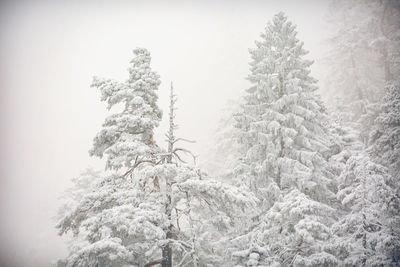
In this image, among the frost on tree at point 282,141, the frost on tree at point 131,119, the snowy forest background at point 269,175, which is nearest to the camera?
the snowy forest background at point 269,175

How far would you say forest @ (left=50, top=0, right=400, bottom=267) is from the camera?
7.00 meters

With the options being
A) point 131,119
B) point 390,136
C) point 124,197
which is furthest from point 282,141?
point 124,197

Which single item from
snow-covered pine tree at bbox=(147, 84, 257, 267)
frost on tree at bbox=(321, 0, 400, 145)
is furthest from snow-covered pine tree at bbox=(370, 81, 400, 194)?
snow-covered pine tree at bbox=(147, 84, 257, 267)

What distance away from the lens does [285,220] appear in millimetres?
8945

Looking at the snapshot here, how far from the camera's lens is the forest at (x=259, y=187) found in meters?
7.00

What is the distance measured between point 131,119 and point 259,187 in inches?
271

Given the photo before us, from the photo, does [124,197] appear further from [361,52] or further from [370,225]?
[361,52]

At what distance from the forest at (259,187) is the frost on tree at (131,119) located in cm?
4

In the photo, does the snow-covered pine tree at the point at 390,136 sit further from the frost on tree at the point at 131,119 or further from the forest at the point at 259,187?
the frost on tree at the point at 131,119

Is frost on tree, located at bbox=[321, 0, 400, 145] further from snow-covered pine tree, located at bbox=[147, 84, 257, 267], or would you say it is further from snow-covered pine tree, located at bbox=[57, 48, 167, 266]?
snow-covered pine tree, located at bbox=[57, 48, 167, 266]

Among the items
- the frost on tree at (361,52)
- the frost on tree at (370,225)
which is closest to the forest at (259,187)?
the frost on tree at (370,225)

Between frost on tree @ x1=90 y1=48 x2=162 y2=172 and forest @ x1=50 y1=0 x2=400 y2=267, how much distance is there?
43 mm

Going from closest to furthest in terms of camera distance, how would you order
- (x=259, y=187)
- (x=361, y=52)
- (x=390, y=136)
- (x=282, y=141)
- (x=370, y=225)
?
1. (x=370, y=225)
2. (x=390, y=136)
3. (x=259, y=187)
4. (x=282, y=141)
5. (x=361, y=52)

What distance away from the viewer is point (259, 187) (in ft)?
37.6
